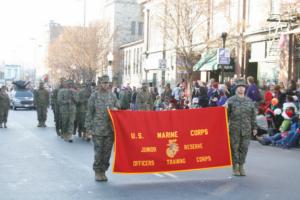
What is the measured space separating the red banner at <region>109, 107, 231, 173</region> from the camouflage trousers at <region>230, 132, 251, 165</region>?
0.14m

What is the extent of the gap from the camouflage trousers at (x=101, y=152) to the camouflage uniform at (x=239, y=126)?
241 cm

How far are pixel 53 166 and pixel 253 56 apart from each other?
2027cm

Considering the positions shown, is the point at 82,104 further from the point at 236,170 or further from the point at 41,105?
the point at 236,170

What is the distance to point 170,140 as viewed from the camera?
1034 cm

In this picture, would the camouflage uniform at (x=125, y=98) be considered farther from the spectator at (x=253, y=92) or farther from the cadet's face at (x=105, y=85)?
the cadet's face at (x=105, y=85)

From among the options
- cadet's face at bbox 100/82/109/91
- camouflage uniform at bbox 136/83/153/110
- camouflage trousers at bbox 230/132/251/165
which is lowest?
camouflage trousers at bbox 230/132/251/165

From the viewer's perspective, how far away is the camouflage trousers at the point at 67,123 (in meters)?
18.1

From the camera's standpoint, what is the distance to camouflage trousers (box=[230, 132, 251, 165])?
1086 cm


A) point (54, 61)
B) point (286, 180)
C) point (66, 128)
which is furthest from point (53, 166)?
point (54, 61)

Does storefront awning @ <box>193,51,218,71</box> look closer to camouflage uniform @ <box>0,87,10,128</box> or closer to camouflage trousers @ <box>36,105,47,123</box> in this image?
camouflage trousers @ <box>36,105,47,123</box>

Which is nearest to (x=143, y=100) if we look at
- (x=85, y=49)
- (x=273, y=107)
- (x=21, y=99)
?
(x=273, y=107)

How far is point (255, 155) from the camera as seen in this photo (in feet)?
49.1

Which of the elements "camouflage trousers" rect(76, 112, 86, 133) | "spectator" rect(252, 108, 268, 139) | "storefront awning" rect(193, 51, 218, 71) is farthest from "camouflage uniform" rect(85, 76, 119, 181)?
"storefront awning" rect(193, 51, 218, 71)

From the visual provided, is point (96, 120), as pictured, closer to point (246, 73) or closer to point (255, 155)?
point (255, 155)
